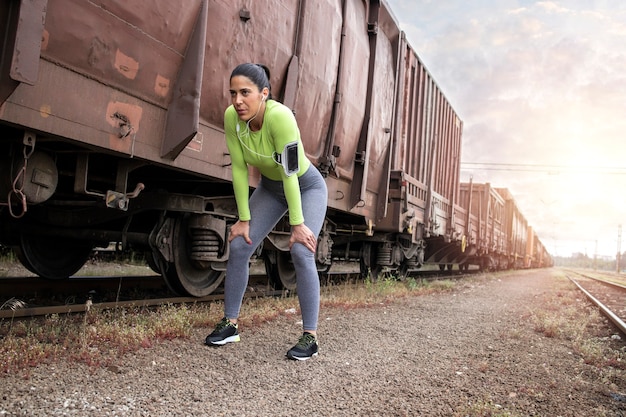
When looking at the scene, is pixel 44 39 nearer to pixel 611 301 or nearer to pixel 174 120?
pixel 174 120

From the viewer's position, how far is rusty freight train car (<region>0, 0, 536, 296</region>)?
2.70 metres

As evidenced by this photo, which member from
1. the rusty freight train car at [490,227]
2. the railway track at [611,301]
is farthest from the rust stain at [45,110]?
the rusty freight train car at [490,227]

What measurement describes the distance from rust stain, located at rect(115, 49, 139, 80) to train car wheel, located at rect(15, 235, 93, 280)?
2668mm

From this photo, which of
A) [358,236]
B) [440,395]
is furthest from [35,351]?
[358,236]

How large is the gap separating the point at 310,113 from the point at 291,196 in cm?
250

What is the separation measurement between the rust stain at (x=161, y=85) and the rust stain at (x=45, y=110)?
0.84 metres

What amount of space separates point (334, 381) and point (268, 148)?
54.5 inches

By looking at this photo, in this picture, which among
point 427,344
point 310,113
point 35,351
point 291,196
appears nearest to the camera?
point 35,351

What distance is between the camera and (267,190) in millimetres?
3205

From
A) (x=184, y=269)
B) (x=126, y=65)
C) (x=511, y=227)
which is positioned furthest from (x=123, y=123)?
(x=511, y=227)

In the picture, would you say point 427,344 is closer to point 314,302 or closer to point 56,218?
point 314,302

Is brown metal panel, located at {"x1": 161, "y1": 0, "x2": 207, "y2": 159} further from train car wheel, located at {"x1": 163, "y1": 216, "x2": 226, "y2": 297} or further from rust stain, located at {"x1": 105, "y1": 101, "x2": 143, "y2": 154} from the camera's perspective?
train car wheel, located at {"x1": 163, "y1": 216, "x2": 226, "y2": 297}

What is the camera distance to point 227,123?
9.54 ft

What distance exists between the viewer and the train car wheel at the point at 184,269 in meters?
4.60
